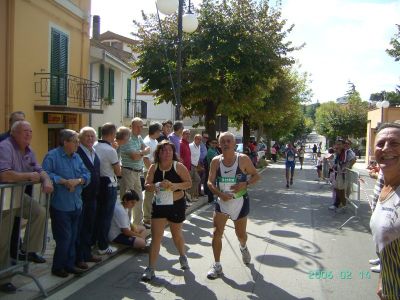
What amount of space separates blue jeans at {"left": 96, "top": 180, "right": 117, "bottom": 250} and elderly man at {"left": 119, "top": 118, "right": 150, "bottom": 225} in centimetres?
130

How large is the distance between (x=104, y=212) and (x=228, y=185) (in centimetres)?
181

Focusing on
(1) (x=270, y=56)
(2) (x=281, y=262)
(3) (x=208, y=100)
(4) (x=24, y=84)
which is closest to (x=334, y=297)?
(2) (x=281, y=262)

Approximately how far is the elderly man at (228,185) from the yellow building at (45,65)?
6470 mm

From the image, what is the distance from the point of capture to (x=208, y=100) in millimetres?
17859

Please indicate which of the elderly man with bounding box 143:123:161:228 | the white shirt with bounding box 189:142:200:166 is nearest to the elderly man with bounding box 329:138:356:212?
the white shirt with bounding box 189:142:200:166

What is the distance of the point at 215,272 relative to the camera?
5.64m

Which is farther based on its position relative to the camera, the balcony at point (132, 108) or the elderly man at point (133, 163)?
the balcony at point (132, 108)

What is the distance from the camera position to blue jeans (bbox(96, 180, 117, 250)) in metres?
6.20

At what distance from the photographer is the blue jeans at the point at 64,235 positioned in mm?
5176

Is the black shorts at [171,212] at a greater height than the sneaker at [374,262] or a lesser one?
greater

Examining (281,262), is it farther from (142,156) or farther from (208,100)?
(208,100)

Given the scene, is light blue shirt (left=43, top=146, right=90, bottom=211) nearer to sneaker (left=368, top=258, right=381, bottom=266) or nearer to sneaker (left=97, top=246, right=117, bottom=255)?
sneaker (left=97, top=246, right=117, bottom=255)

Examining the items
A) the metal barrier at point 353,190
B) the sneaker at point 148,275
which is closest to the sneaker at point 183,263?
the sneaker at point 148,275

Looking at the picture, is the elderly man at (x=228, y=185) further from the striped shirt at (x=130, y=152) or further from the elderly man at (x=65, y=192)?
the striped shirt at (x=130, y=152)
